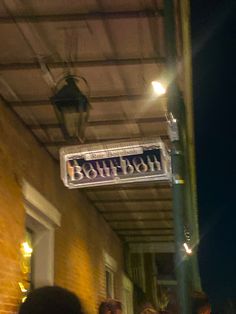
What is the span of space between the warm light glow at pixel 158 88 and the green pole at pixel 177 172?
31.1 inches

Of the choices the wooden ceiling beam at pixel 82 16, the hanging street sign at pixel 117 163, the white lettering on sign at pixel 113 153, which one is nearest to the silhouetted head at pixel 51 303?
the hanging street sign at pixel 117 163

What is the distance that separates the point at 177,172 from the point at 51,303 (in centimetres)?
251

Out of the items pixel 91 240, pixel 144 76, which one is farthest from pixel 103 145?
pixel 91 240

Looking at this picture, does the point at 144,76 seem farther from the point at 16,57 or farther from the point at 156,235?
the point at 156,235

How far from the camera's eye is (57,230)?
22.3 feet

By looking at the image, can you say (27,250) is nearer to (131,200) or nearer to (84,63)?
(84,63)

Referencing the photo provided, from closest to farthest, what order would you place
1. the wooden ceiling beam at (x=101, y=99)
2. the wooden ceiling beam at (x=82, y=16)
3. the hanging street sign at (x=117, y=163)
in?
the wooden ceiling beam at (x=82, y=16), the hanging street sign at (x=117, y=163), the wooden ceiling beam at (x=101, y=99)

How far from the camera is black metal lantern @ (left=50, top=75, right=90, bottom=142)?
4.44 metres

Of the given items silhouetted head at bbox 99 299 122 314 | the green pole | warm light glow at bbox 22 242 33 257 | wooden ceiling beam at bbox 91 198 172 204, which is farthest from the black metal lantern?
wooden ceiling beam at bbox 91 198 172 204

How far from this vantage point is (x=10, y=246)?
201 inches

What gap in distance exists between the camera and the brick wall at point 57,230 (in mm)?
5035

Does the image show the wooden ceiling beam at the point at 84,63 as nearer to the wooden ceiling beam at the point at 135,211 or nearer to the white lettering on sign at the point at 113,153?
the white lettering on sign at the point at 113,153

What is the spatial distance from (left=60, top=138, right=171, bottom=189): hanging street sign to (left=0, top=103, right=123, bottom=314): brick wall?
2.79ft

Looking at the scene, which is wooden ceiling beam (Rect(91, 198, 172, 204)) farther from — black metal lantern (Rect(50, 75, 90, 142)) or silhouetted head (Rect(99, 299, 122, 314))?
black metal lantern (Rect(50, 75, 90, 142))
